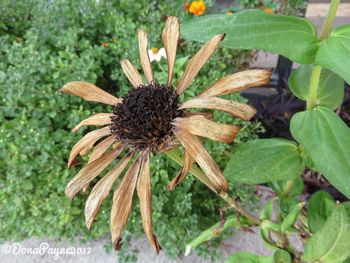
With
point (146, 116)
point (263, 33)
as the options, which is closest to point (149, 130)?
point (146, 116)

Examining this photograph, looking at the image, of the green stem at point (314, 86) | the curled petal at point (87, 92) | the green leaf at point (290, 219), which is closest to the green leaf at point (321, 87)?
the green stem at point (314, 86)

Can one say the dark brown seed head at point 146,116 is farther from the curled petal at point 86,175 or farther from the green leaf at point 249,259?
the green leaf at point 249,259

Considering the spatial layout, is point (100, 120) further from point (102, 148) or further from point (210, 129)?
point (210, 129)

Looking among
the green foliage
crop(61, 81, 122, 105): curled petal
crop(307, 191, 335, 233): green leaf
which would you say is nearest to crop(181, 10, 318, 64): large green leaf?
crop(61, 81, 122, 105): curled petal

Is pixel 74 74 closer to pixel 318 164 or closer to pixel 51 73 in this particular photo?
pixel 51 73

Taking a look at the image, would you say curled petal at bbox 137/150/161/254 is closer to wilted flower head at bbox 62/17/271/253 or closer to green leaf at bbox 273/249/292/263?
wilted flower head at bbox 62/17/271/253

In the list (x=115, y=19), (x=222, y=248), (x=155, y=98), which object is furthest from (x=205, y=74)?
(x=155, y=98)
